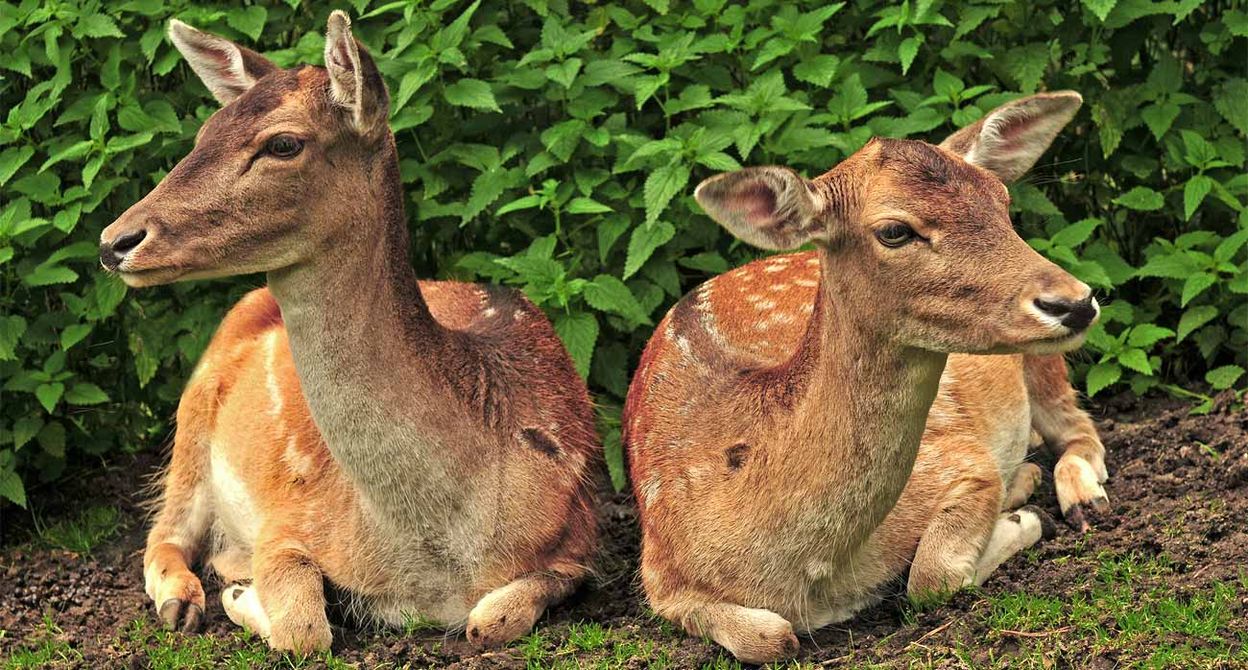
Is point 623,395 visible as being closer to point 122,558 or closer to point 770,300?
point 770,300

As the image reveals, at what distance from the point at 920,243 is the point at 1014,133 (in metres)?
0.88

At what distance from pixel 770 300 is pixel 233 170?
2.18 metres

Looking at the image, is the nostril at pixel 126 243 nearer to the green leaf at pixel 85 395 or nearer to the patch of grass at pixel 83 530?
the green leaf at pixel 85 395

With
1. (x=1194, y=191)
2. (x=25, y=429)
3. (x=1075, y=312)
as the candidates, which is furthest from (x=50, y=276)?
(x=1194, y=191)

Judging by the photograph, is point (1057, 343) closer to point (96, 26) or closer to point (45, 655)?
point (45, 655)

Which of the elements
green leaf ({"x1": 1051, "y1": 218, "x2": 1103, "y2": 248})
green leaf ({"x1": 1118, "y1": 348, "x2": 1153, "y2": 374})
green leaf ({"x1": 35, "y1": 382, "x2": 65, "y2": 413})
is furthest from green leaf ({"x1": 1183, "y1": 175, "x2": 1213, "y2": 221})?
green leaf ({"x1": 35, "y1": 382, "x2": 65, "y2": 413})

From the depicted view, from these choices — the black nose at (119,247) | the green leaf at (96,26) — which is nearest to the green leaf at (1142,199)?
the black nose at (119,247)

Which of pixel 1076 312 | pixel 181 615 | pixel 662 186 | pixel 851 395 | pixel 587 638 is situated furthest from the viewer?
pixel 662 186

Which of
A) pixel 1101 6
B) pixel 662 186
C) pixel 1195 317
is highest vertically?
pixel 1101 6

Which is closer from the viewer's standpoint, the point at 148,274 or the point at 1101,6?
the point at 148,274

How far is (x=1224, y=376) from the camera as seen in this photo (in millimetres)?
7125

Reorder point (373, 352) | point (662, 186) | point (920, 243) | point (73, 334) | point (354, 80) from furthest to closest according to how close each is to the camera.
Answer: point (73, 334) < point (662, 186) < point (373, 352) < point (354, 80) < point (920, 243)

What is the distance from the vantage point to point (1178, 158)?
7.28 m

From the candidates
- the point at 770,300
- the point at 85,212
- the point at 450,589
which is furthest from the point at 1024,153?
the point at 85,212
